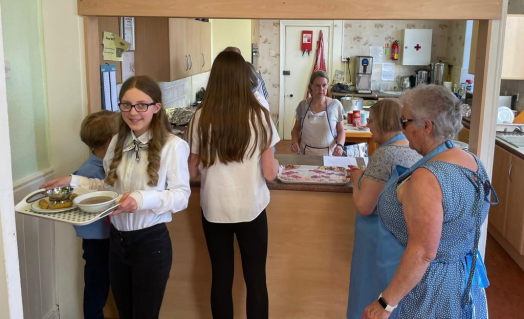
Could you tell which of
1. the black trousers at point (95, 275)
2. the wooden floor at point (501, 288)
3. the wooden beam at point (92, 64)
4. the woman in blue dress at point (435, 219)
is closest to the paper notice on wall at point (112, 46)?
the wooden beam at point (92, 64)

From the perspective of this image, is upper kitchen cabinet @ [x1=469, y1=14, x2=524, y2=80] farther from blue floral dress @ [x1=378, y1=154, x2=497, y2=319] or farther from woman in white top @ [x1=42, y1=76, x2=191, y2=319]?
woman in white top @ [x1=42, y1=76, x2=191, y2=319]

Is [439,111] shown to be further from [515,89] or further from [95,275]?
[515,89]

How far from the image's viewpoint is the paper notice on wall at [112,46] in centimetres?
268

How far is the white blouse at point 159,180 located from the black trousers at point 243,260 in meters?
0.33

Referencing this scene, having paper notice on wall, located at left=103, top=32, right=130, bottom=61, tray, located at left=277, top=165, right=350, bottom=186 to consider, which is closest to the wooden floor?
tray, located at left=277, top=165, right=350, bottom=186

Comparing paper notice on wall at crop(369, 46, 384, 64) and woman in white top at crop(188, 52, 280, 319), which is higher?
paper notice on wall at crop(369, 46, 384, 64)

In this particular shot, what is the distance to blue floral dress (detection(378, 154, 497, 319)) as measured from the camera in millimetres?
1540

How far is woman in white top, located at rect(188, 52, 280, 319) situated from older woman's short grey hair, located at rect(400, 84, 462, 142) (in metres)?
0.64

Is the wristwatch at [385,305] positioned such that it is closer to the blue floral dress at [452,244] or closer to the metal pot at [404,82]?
the blue floral dress at [452,244]

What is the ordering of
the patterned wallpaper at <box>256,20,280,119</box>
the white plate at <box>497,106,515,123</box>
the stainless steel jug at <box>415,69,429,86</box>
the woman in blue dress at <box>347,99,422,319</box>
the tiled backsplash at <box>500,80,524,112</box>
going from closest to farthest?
the woman in blue dress at <box>347,99,422,319</box> → the white plate at <box>497,106,515,123</box> → the tiled backsplash at <box>500,80,524,112</box> → the stainless steel jug at <box>415,69,429,86</box> → the patterned wallpaper at <box>256,20,280,119</box>

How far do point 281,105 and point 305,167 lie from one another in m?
6.06

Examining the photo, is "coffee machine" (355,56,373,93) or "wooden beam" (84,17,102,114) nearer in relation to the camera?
"wooden beam" (84,17,102,114)

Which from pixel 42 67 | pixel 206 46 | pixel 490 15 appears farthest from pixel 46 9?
pixel 206 46

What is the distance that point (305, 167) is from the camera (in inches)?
108
